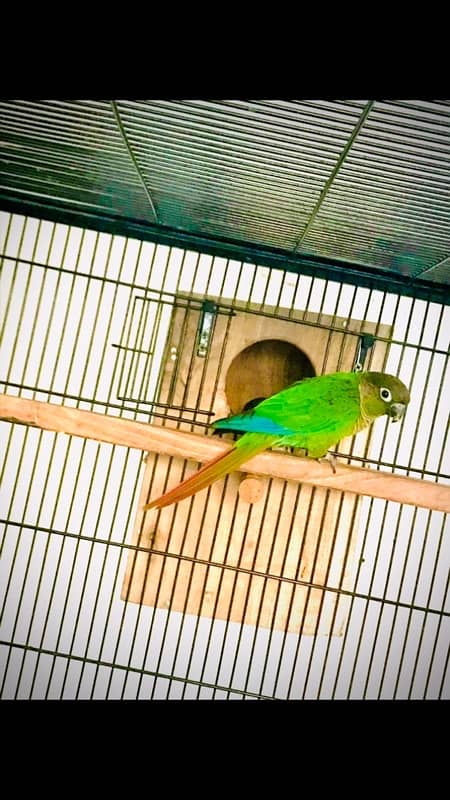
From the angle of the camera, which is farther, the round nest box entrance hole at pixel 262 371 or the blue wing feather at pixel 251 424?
the round nest box entrance hole at pixel 262 371

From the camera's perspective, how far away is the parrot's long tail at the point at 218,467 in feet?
3.78

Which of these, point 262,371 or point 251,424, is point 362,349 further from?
point 251,424

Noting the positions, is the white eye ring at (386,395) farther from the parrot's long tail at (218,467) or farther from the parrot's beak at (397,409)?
the parrot's long tail at (218,467)

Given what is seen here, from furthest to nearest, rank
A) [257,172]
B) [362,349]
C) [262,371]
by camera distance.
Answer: [262,371]
[362,349]
[257,172]

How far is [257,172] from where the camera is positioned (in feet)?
3.00

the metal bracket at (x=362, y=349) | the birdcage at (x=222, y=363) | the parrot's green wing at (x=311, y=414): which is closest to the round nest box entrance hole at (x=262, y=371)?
the birdcage at (x=222, y=363)

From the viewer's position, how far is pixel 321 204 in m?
1.02

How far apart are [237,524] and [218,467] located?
0.38m

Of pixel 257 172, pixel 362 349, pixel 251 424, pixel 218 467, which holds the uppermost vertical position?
pixel 257 172

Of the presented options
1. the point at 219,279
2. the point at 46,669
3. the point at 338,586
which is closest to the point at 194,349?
the point at 219,279

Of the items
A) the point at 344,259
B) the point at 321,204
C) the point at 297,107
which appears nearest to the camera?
the point at 297,107

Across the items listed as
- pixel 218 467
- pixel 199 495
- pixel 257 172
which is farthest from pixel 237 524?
pixel 257 172
